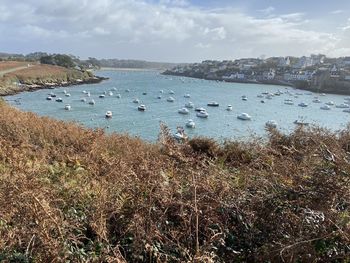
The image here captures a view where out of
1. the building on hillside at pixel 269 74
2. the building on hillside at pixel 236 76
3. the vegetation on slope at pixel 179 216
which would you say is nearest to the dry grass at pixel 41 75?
the building on hillside at pixel 236 76

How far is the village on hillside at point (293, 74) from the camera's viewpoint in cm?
8657

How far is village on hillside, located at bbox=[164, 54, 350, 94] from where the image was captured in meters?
86.6

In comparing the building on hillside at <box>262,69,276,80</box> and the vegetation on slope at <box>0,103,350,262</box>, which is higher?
the vegetation on slope at <box>0,103,350,262</box>

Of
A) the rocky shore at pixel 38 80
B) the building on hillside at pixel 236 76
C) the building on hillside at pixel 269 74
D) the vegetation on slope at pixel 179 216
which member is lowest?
→ the building on hillside at pixel 236 76

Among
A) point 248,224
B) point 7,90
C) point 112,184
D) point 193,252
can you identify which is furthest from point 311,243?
point 7,90

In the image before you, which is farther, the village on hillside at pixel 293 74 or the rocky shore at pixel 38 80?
the village on hillside at pixel 293 74

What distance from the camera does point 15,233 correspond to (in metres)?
2.54

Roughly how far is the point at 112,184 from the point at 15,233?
3.81 feet

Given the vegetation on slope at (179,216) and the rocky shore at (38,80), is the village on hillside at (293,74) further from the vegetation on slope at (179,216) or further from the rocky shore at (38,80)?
the vegetation on slope at (179,216)

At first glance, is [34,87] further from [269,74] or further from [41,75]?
[269,74]

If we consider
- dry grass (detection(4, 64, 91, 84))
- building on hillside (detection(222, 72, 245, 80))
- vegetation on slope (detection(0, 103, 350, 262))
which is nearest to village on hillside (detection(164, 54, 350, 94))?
building on hillside (detection(222, 72, 245, 80))

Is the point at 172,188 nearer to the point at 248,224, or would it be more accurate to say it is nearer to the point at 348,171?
the point at 248,224

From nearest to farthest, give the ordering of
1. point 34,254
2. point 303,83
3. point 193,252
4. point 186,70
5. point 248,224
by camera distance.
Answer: point 34,254, point 193,252, point 248,224, point 303,83, point 186,70

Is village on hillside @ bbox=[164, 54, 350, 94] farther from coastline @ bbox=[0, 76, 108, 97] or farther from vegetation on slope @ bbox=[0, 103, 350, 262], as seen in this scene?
vegetation on slope @ bbox=[0, 103, 350, 262]
